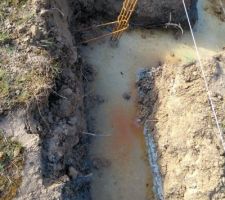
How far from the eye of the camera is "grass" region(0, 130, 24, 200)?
5.40 m

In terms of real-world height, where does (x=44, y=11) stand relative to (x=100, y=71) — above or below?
above

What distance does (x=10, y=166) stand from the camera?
552cm

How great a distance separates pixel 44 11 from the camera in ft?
21.2

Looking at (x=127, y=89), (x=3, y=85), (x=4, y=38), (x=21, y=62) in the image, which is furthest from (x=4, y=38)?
(x=127, y=89)

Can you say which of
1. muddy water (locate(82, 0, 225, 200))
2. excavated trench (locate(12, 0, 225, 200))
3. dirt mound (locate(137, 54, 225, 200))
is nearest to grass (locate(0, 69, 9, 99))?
excavated trench (locate(12, 0, 225, 200))

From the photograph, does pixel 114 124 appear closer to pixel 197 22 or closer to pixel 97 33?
pixel 97 33

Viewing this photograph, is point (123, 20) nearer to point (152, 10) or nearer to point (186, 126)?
point (152, 10)

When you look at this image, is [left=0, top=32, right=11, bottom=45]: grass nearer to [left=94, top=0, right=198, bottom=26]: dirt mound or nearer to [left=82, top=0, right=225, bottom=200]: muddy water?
[left=82, top=0, right=225, bottom=200]: muddy water

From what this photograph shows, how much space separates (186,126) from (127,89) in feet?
4.90

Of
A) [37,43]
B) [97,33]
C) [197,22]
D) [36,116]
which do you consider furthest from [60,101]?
[197,22]

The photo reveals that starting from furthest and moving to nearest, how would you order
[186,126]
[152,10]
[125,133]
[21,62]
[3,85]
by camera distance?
1. [152,10]
2. [125,133]
3. [186,126]
4. [21,62]
5. [3,85]

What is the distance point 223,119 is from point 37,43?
10.2 ft

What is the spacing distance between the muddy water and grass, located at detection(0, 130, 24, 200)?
1569mm

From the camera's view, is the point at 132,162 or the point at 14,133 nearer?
the point at 14,133
